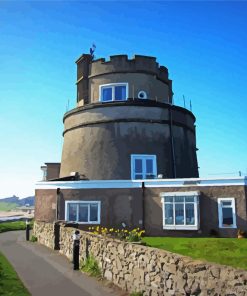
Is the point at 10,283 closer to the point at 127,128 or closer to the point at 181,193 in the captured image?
the point at 181,193

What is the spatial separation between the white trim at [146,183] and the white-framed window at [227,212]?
1.09 meters

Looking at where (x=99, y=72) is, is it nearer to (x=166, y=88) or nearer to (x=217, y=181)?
(x=166, y=88)

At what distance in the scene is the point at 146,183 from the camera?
80.5 ft

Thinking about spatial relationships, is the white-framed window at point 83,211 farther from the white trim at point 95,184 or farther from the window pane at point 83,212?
the white trim at point 95,184

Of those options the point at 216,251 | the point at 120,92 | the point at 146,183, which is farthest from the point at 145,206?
the point at 120,92

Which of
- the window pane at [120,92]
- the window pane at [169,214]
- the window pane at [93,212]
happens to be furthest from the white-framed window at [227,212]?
the window pane at [120,92]

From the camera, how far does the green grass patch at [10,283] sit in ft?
36.7

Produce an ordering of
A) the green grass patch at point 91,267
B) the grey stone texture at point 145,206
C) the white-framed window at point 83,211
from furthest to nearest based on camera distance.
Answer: the white-framed window at point 83,211, the grey stone texture at point 145,206, the green grass patch at point 91,267

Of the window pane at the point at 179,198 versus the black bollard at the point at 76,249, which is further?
the window pane at the point at 179,198

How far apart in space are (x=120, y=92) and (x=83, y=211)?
11683 millimetres

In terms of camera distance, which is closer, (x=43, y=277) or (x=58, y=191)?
(x=43, y=277)

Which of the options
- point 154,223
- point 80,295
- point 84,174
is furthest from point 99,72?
point 80,295

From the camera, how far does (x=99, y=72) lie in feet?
106

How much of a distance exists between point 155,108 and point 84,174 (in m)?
8.23
